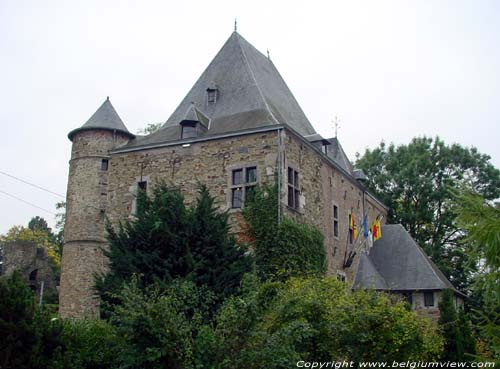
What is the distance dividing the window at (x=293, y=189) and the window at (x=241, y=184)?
1.04 metres

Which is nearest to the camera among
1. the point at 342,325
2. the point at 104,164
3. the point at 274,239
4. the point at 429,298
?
the point at 342,325

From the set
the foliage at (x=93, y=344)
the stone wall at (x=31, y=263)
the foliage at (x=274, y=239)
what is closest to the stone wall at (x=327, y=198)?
the foliage at (x=274, y=239)

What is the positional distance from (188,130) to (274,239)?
4.75 metres

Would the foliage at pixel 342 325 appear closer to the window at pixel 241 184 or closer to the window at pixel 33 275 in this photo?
the window at pixel 241 184

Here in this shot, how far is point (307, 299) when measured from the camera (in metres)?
11.6

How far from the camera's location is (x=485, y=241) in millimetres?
5906

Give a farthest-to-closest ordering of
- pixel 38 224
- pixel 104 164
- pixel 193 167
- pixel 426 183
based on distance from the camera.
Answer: pixel 38 224, pixel 426 183, pixel 104 164, pixel 193 167

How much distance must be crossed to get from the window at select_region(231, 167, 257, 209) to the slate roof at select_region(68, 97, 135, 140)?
4.93 m

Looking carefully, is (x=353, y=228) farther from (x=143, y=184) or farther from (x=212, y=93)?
(x=143, y=184)

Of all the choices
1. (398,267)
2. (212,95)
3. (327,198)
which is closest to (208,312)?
(327,198)

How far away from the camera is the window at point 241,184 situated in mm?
17422

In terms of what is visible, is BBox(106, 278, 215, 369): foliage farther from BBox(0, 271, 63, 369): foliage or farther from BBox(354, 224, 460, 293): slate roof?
BBox(354, 224, 460, 293): slate roof

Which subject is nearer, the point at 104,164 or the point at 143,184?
the point at 143,184

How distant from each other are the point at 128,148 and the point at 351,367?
11.3 m
